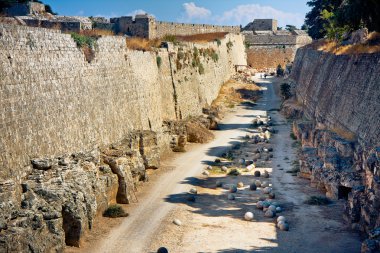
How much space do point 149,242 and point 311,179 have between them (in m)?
9.01

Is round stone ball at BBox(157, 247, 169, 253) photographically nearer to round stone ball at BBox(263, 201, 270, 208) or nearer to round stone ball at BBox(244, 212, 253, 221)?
round stone ball at BBox(244, 212, 253, 221)

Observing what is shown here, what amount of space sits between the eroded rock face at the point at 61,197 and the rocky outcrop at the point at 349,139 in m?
7.21

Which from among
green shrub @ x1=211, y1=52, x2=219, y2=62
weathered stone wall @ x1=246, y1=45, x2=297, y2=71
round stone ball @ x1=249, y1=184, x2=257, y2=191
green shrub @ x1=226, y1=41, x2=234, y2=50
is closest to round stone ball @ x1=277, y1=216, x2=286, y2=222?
round stone ball @ x1=249, y1=184, x2=257, y2=191

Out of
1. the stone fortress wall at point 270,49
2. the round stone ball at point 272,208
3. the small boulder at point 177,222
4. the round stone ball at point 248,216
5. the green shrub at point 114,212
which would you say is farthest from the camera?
the stone fortress wall at point 270,49

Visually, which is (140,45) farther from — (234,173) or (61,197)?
(61,197)

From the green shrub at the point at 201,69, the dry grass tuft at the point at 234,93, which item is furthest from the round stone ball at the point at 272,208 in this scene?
the dry grass tuft at the point at 234,93

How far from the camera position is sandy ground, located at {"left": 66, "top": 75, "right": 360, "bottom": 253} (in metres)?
16.1

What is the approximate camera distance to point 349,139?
872 inches

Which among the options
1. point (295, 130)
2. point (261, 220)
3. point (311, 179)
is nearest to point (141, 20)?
point (295, 130)

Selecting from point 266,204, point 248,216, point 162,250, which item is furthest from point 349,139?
point 162,250

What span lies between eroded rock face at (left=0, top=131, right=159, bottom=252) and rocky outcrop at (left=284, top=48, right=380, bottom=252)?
7207 mm

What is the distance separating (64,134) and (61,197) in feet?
9.68

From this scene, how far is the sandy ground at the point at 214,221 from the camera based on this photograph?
16.1 m

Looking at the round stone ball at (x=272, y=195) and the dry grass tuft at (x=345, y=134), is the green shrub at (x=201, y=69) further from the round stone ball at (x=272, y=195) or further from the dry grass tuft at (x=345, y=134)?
the round stone ball at (x=272, y=195)
